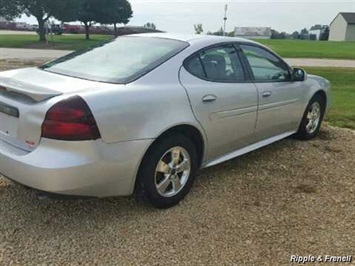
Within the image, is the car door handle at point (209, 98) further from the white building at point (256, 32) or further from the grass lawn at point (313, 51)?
the white building at point (256, 32)

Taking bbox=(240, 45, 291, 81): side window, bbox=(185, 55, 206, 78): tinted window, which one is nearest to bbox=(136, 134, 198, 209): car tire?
bbox=(185, 55, 206, 78): tinted window

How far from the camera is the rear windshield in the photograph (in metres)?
3.36

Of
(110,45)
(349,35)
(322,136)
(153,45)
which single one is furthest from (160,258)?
(349,35)

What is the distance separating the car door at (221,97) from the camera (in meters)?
3.60

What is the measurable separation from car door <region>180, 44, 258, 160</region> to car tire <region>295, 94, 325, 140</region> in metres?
1.40

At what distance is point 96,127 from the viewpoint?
2838 mm

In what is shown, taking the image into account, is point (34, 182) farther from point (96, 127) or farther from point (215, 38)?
point (215, 38)

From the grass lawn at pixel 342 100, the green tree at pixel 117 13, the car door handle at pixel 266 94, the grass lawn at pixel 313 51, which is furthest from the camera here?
the green tree at pixel 117 13

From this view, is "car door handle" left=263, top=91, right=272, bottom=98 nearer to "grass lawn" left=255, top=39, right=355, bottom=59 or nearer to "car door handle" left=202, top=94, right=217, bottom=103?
"car door handle" left=202, top=94, right=217, bottom=103

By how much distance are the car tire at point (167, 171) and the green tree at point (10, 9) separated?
38.8 meters

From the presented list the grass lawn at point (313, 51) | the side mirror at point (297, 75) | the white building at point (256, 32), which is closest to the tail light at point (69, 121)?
the side mirror at point (297, 75)

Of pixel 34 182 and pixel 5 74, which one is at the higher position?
pixel 5 74

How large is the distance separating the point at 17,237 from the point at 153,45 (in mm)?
2050

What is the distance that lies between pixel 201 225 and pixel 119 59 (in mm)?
1625
